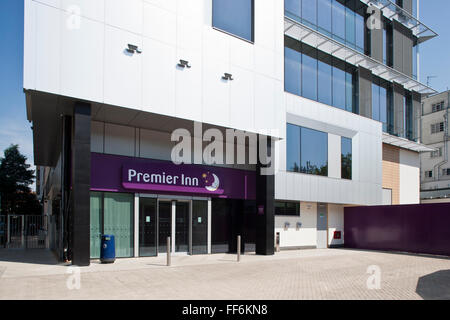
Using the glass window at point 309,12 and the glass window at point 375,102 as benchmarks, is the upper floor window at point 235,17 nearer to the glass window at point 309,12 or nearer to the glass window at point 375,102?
the glass window at point 309,12

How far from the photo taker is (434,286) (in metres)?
10.8

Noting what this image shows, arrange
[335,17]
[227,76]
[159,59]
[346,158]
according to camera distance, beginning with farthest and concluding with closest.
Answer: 1. [335,17]
2. [346,158]
3. [227,76]
4. [159,59]

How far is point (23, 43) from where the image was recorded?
1174cm

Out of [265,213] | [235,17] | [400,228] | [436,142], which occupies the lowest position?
[400,228]

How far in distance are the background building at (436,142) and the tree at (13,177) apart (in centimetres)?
5183

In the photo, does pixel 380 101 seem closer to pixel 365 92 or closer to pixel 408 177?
pixel 365 92

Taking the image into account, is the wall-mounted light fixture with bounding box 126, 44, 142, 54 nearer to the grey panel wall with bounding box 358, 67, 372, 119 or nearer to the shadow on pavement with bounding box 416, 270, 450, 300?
the shadow on pavement with bounding box 416, 270, 450, 300

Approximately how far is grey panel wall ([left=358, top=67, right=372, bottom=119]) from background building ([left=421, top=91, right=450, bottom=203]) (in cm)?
2729

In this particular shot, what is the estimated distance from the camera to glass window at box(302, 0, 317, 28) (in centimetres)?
2352

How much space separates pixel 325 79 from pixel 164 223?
14207 mm

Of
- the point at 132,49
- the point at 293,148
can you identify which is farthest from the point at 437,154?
the point at 132,49

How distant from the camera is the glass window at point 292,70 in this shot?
874 inches
